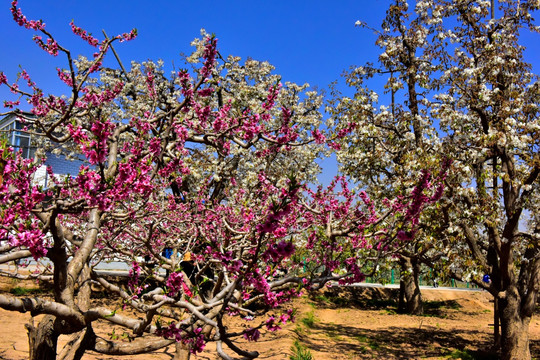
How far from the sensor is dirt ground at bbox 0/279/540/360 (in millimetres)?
10352

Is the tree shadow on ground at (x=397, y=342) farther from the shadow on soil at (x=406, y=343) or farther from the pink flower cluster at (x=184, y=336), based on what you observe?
the pink flower cluster at (x=184, y=336)

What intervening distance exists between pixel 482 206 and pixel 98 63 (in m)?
8.11

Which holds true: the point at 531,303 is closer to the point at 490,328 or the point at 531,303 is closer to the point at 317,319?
the point at 490,328

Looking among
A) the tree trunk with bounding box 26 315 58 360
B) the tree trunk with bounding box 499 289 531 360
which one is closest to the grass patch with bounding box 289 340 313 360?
the tree trunk with bounding box 499 289 531 360

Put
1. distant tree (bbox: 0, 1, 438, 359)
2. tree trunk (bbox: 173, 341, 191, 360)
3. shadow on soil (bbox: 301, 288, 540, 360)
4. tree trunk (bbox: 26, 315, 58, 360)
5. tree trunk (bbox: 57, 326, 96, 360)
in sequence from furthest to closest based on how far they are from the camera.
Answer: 1. shadow on soil (bbox: 301, 288, 540, 360)
2. tree trunk (bbox: 173, 341, 191, 360)
3. tree trunk (bbox: 26, 315, 58, 360)
4. tree trunk (bbox: 57, 326, 96, 360)
5. distant tree (bbox: 0, 1, 438, 359)

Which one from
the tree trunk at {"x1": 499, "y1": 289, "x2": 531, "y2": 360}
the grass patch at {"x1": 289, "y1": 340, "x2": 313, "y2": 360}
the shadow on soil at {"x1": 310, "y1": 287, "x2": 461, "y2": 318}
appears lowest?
the shadow on soil at {"x1": 310, "y1": 287, "x2": 461, "y2": 318}

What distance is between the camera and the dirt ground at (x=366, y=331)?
34.0 feet

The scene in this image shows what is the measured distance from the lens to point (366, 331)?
1496 centimetres

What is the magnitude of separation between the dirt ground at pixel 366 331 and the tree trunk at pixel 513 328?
162 cm

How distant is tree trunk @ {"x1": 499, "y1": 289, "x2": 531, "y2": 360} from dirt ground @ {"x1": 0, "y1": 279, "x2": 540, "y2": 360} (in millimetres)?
1617

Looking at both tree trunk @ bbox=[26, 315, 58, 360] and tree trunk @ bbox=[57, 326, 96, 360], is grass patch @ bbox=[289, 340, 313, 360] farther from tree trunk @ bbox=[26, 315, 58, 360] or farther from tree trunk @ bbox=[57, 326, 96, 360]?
tree trunk @ bbox=[26, 315, 58, 360]

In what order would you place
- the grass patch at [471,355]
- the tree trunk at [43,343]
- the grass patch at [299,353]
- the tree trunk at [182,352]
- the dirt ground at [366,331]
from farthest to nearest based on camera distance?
the grass patch at [471,355], the dirt ground at [366,331], the grass patch at [299,353], the tree trunk at [182,352], the tree trunk at [43,343]

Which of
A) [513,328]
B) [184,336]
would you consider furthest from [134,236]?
[513,328]

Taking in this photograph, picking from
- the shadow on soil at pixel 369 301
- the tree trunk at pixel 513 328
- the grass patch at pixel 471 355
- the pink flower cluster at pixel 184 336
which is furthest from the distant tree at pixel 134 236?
the shadow on soil at pixel 369 301
